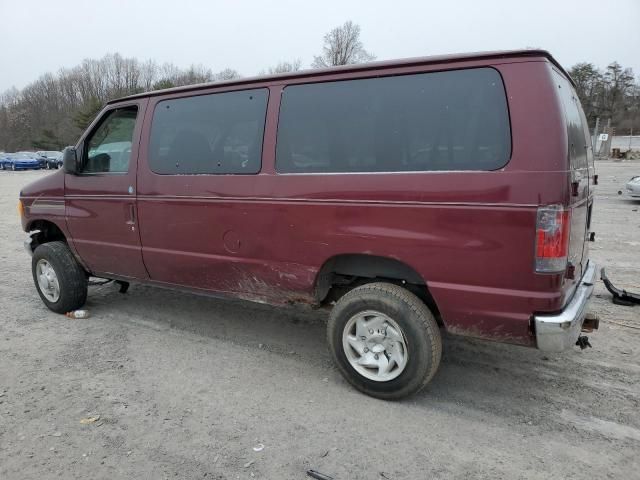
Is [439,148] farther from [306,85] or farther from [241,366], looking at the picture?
[241,366]

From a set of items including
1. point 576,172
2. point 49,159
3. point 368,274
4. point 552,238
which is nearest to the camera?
point 552,238

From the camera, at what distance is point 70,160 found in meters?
4.60

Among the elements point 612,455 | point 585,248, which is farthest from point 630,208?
point 612,455

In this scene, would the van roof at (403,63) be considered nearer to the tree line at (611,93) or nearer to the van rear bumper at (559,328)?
the van rear bumper at (559,328)

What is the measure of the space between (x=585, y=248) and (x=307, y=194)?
2102 millimetres

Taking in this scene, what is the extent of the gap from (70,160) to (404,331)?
358 cm

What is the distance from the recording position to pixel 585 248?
3.55 meters

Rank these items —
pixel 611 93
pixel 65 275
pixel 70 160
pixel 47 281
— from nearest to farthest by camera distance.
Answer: pixel 70 160 → pixel 65 275 → pixel 47 281 → pixel 611 93

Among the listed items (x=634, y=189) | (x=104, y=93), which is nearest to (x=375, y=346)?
(x=634, y=189)

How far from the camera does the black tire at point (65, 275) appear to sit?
4852mm

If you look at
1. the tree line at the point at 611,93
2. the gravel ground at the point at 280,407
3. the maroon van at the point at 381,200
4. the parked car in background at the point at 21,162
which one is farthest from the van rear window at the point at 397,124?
the tree line at the point at 611,93

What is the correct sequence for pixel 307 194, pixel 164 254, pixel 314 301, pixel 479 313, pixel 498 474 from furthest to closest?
1. pixel 164 254
2. pixel 314 301
3. pixel 307 194
4. pixel 479 313
5. pixel 498 474

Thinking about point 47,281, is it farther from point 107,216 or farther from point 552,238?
point 552,238

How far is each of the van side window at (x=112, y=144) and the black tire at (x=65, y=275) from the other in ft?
3.00
